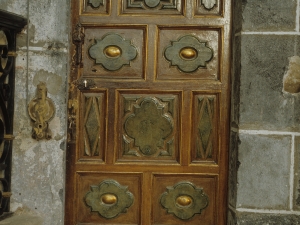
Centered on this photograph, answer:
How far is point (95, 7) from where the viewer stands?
2420 millimetres

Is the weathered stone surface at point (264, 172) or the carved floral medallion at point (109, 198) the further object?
the carved floral medallion at point (109, 198)

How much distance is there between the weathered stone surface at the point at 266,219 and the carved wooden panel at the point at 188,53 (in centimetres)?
82

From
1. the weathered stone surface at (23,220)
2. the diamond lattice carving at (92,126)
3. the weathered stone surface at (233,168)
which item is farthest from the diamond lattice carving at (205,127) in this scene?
the weathered stone surface at (23,220)

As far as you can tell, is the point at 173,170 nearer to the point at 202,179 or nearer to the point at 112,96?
the point at 202,179

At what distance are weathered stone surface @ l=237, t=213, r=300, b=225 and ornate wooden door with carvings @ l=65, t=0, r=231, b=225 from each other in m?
0.17

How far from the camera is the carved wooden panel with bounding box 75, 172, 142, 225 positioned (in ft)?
7.92

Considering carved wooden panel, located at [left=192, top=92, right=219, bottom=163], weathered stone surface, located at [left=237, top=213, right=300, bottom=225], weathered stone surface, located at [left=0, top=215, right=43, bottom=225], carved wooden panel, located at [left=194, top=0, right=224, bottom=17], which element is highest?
carved wooden panel, located at [left=194, top=0, right=224, bottom=17]

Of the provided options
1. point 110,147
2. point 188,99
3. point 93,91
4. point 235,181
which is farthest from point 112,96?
point 235,181

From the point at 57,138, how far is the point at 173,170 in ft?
2.32

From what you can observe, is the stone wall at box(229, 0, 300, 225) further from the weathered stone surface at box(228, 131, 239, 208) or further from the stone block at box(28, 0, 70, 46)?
the stone block at box(28, 0, 70, 46)

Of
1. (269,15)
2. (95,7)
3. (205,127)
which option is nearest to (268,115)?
(205,127)

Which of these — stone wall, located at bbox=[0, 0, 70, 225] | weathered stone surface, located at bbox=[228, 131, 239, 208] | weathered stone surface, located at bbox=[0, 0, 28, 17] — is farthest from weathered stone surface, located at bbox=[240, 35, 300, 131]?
weathered stone surface, located at bbox=[0, 0, 28, 17]

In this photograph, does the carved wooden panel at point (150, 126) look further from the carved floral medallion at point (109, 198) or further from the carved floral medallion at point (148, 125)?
the carved floral medallion at point (109, 198)

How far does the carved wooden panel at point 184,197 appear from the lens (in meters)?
2.41
